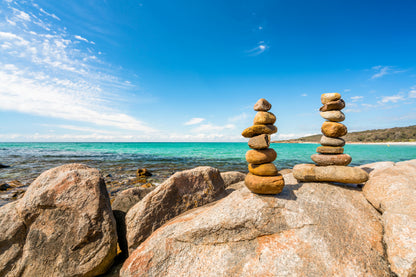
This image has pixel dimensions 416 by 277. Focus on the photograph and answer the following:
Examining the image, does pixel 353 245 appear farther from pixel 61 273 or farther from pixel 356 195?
pixel 61 273

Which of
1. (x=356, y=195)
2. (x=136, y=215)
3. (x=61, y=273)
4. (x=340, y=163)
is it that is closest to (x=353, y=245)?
(x=356, y=195)

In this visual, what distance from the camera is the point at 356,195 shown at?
649 centimetres

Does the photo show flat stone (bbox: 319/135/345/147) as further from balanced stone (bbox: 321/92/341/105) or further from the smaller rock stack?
balanced stone (bbox: 321/92/341/105)

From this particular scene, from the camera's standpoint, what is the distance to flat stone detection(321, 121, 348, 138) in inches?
285

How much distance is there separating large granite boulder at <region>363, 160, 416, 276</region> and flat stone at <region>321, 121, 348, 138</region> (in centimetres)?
201

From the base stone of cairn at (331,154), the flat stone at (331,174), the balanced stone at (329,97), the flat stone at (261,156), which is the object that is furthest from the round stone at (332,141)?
the flat stone at (261,156)

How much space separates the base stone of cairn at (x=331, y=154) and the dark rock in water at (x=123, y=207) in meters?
6.94

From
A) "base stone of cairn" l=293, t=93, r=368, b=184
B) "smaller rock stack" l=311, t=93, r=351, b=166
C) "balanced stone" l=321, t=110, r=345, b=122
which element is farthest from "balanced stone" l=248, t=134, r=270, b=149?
"balanced stone" l=321, t=110, r=345, b=122

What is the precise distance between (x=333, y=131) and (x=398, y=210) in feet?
10.3

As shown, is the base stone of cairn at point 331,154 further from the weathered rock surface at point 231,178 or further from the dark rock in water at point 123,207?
the dark rock in water at point 123,207

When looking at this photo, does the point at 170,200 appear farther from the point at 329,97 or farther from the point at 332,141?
the point at 329,97

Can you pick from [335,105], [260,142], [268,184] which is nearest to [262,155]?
[260,142]

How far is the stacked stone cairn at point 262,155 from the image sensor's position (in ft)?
19.5

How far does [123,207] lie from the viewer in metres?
7.79
